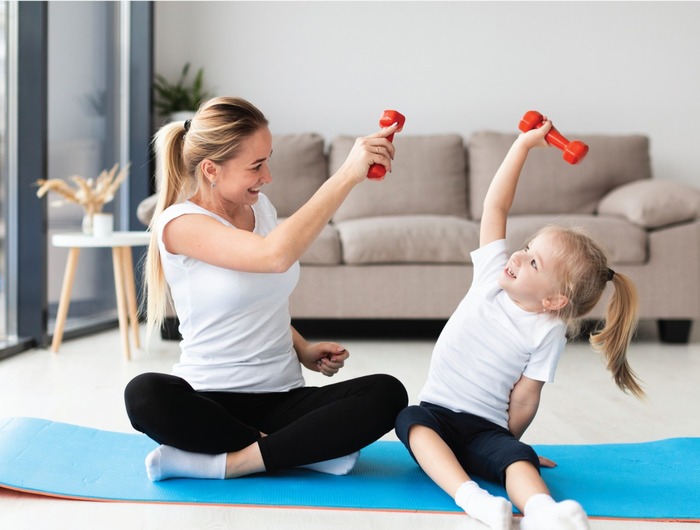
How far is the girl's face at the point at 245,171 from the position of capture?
4.91ft

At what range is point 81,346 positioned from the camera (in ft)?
10.5

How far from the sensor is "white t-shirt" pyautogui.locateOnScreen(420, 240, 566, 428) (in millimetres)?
1485

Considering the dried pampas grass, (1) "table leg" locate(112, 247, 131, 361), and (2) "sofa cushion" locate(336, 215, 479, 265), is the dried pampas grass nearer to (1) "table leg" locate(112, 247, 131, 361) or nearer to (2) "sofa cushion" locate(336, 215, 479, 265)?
(1) "table leg" locate(112, 247, 131, 361)

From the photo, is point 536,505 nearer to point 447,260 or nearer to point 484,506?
point 484,506

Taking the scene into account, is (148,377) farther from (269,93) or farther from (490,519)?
(269,93)

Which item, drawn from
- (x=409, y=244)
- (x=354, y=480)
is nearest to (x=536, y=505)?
(x=354, y=480)

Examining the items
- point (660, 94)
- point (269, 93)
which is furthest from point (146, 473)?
point (660, 94)

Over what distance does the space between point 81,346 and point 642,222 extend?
2.29 m

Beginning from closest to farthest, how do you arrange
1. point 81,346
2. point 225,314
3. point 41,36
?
point 225,314 < point 41,36 < point 81,346

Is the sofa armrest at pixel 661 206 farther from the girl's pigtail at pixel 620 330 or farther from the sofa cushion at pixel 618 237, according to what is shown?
the girl's pigtail at pixel 620 330

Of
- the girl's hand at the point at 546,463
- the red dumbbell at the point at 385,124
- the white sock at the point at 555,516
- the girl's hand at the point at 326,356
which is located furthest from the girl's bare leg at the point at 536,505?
the red dumbbell at the point at 385,124

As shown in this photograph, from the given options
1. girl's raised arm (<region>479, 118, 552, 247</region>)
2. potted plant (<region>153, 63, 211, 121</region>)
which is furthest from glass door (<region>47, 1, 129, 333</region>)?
girl's raised arm (<region>479, 118, 552, 247</region>)

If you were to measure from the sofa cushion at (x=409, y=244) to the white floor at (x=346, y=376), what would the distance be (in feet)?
1.18

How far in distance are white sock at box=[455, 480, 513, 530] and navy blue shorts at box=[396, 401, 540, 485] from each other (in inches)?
3.9
